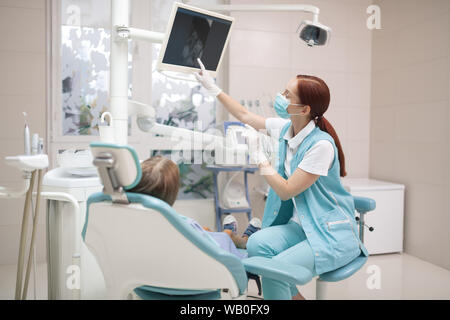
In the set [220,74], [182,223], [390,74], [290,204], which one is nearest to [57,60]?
[220,74]

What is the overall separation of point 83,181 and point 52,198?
0.13 metres

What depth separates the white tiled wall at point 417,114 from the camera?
9.68 ft

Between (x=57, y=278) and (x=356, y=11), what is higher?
(x=356, y=11)

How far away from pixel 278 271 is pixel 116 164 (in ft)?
1.90

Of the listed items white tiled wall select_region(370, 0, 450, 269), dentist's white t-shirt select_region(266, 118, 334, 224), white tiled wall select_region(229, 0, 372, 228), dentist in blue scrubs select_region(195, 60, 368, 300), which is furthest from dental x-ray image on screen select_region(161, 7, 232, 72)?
white tiled wall select_region(370, 0, 450, 269)

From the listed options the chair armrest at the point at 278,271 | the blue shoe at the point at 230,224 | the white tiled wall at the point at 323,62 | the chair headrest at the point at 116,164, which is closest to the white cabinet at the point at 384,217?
the white tiled wall at the point at 323,62

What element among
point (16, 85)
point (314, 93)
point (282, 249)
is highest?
point (16, 85)

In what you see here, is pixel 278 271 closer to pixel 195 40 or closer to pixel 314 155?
pixel 314 155

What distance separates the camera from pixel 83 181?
162cm

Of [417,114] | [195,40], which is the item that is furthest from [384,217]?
[195,40]

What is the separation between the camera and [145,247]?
1137mm

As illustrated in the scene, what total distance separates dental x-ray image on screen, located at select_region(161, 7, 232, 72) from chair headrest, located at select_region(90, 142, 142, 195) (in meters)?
0.76
